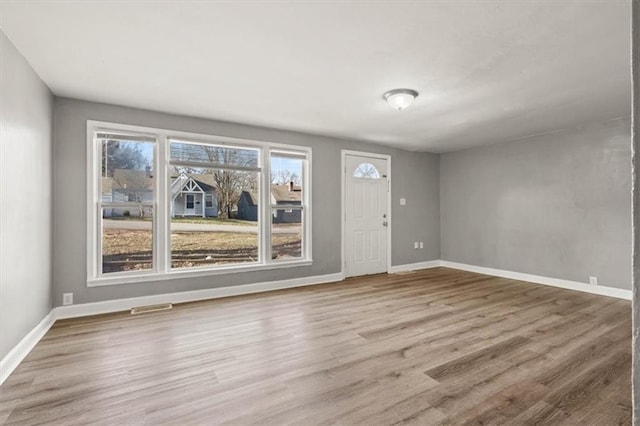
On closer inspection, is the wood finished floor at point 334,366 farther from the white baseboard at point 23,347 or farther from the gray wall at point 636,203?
the gray wall at point 636,203

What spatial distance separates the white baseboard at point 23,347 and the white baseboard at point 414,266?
16.3 feet

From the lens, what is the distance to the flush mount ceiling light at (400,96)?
3.33 metres

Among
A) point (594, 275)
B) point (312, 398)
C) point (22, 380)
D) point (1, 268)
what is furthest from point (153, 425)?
point (594, 275)

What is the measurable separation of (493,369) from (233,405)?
1.89 m

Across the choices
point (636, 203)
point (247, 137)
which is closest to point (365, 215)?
point (247, 137)

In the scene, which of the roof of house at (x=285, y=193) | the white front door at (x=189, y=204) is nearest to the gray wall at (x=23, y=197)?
the white front door at (x=189, y=204)

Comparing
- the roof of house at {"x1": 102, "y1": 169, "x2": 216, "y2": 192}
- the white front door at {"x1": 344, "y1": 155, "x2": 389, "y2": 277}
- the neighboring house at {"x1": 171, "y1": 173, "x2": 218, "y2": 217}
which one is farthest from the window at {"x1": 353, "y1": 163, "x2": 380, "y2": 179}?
the roof of house at {"x1": 102, "y1": 169, "x2": 216, "y2": 192}

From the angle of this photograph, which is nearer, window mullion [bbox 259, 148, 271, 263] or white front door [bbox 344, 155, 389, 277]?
window mullion [bbox 259, 148, 271, 263]

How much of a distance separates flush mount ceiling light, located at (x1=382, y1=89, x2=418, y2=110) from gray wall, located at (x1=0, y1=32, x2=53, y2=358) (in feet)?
10.7

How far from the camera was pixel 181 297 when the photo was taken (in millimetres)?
4090

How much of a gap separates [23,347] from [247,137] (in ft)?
10.8

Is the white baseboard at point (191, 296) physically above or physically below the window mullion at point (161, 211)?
below

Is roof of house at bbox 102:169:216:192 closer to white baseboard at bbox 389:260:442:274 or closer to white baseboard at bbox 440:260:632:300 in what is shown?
white baseboard at bbox 389:260:442:274

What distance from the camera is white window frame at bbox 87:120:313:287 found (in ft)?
12.0
